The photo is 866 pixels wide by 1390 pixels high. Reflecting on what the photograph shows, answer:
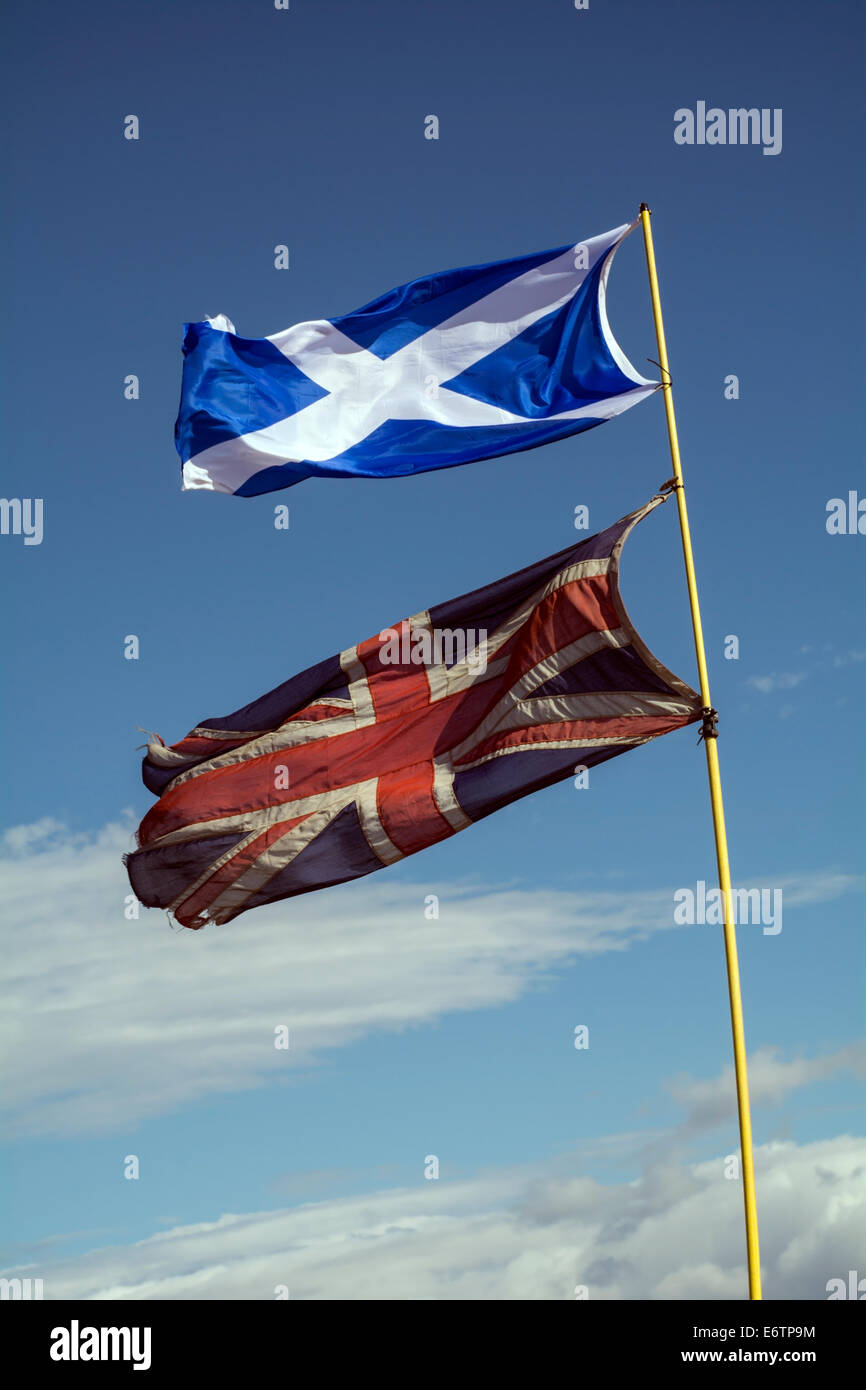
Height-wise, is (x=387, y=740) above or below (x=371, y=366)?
below

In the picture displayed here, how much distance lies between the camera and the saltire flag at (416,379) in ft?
76.6

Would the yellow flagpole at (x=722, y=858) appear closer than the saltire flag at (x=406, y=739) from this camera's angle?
Yes

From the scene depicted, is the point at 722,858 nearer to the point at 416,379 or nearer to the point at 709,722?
the point at 709,722

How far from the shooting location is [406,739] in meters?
23.6

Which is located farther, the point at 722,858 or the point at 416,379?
the point at 416,379

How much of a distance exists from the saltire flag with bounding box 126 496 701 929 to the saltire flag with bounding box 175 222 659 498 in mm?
2116

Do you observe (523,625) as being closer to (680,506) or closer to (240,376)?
(680,506)

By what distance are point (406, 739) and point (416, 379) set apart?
5.17m

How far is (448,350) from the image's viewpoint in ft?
81.2

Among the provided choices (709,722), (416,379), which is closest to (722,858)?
(709,722)

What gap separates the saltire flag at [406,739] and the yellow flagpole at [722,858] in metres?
0.43

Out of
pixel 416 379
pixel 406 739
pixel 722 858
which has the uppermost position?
pixel 416 379
